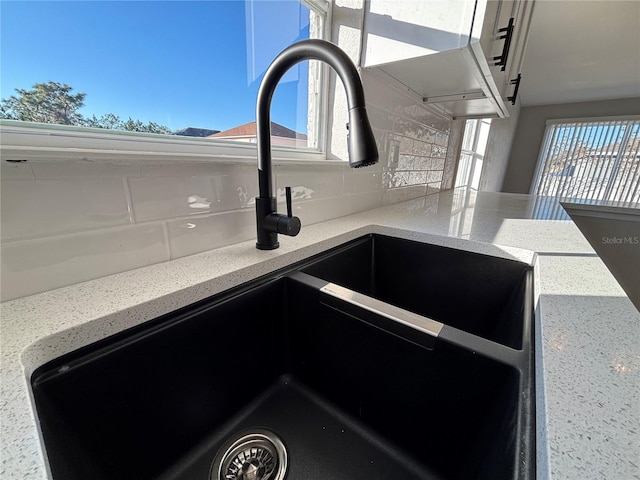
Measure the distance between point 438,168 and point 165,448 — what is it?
2.15 metres

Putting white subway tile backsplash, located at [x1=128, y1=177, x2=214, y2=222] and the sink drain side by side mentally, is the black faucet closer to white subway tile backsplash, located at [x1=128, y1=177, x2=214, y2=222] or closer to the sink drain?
white subway tile backsplash, located at [x1=128, y1=177, x2=214, y2=222]

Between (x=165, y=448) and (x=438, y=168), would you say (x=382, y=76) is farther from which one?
(x=165, y=448)

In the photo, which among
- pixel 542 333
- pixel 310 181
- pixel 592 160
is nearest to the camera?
pixel 542 333

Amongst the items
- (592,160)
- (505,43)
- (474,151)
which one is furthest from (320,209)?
(592,160)

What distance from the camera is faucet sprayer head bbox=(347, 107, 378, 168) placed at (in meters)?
0.44

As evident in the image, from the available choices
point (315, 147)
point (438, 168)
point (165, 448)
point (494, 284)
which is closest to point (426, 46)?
point (315, 147)

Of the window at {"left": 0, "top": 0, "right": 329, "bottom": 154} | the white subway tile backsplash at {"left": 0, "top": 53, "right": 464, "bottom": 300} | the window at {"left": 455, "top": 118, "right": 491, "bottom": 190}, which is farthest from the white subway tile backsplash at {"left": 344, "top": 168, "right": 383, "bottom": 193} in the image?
the window at {"left": 455, "top": 118, "right": 491, "bottom": 190}

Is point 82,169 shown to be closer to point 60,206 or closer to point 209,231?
point 60,206

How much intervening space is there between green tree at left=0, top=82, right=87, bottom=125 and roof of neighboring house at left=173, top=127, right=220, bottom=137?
0.18 meters

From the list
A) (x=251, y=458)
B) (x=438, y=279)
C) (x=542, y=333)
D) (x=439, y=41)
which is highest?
(x=439, y=41)

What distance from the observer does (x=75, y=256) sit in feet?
1.44

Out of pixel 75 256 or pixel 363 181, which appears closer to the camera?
pixel 75 256

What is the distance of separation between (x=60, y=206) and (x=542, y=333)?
0.75 m

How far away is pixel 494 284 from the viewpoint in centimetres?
73
